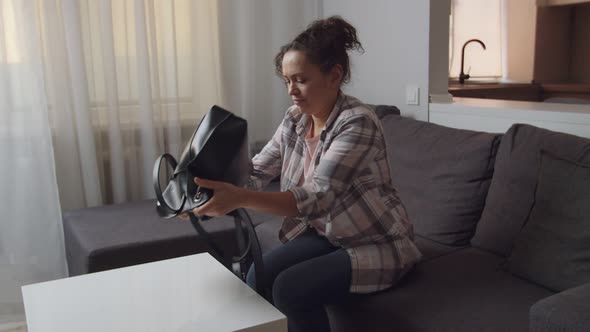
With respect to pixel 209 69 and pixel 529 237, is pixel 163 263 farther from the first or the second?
pixel 209 69

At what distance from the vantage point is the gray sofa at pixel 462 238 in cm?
136

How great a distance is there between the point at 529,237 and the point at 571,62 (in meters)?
3.25

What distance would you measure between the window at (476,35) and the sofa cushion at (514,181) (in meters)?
2.28

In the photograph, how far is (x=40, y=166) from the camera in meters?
2.45

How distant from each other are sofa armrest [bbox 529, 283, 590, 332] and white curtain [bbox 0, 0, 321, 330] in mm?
2012

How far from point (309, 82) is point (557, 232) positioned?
77 cm

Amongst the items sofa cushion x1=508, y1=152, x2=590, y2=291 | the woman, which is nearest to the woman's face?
the woman

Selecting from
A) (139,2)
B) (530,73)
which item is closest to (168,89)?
(139,2)

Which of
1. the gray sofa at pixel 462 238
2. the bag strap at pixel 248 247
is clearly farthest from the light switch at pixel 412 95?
the bag strap at pixel 248 247

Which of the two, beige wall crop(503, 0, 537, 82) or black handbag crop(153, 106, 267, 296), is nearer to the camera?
black handbag crop(153, 106, 267, 296)

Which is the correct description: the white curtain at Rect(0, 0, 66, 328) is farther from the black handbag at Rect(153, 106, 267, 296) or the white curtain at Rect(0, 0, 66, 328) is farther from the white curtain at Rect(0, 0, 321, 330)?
the black handbag at Rect(153, 106, 267, 296)

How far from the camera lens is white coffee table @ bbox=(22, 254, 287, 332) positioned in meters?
1.19

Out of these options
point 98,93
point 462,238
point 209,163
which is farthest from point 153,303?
point 98,93

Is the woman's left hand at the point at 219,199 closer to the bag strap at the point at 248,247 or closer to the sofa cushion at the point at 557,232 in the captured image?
the bag strap at the point at 248,247
